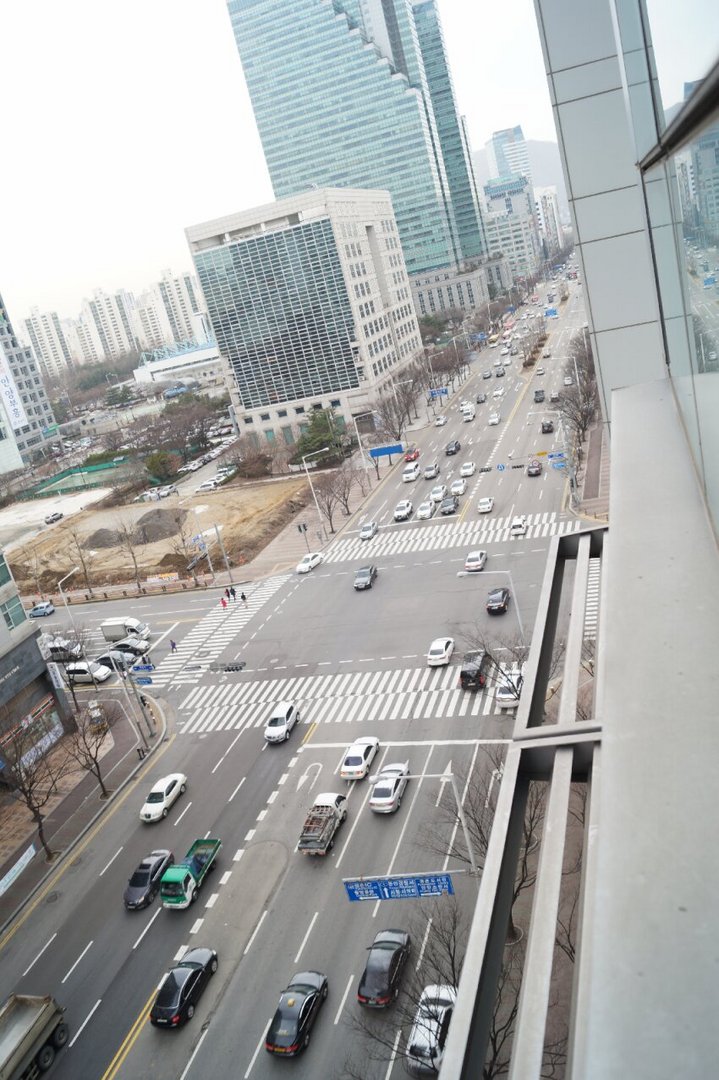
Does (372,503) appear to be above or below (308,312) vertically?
below

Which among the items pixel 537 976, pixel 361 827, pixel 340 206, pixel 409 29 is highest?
pixel 409 29

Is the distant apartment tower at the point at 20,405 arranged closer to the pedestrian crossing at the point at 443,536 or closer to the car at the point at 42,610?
the car at the point at 42,610

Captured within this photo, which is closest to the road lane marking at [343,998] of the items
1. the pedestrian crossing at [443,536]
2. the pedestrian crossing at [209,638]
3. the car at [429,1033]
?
the car at [429,1033]

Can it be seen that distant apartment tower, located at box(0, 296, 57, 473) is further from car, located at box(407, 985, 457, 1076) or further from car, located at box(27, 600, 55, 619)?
car, located at box(407, 985, 457, 1076)

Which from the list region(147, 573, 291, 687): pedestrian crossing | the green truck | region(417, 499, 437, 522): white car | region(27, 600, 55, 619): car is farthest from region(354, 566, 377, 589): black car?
region(27, 600, 55, 619): car

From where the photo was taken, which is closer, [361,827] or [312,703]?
[361,827]

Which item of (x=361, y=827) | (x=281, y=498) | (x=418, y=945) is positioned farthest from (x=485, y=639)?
(x=281, y=498)

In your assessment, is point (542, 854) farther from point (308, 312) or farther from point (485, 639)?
point (308, 312)
